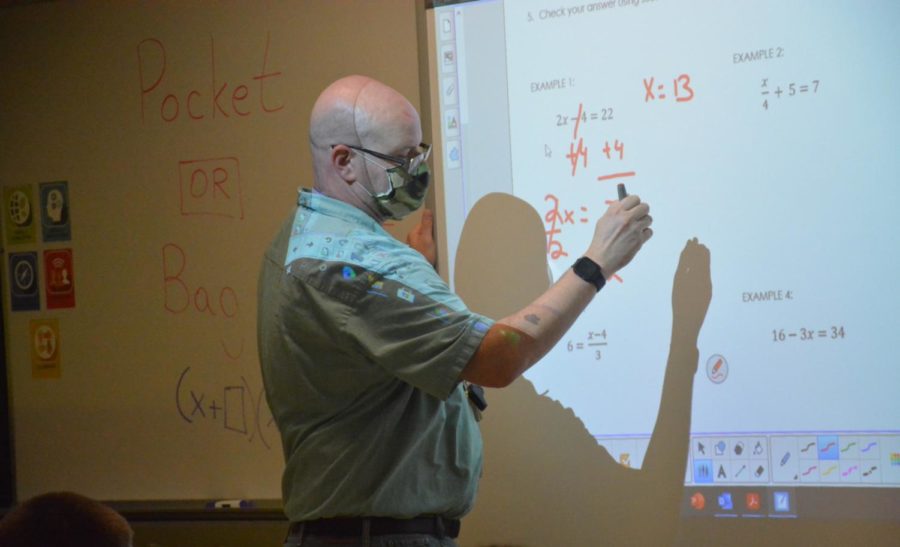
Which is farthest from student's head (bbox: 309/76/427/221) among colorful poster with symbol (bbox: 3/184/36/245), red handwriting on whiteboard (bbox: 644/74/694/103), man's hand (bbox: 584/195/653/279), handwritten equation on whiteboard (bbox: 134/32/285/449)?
colorful poster with symbol (bbox: 3/184/36/245)

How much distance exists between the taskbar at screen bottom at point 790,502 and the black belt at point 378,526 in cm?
59

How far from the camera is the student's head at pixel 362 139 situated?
68.4 inches

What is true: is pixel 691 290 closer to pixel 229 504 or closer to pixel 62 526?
pixel 62 526

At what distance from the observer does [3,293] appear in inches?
119

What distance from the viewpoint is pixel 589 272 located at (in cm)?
161

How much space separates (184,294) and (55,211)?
0.50 meters

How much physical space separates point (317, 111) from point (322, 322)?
38 cm

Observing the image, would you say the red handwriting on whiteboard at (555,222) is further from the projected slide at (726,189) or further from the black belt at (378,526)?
the black belt at (378,526)

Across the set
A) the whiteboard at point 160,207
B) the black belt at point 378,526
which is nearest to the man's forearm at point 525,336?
the black belt at point 378,526

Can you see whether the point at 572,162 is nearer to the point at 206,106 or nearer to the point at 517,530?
the point at 517,530

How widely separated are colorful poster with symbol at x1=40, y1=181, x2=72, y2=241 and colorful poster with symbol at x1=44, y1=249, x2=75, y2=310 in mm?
49

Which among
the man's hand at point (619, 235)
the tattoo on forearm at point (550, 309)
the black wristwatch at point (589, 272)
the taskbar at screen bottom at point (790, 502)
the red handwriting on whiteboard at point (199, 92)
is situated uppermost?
the red handwriting on whiteboard at point (199, 92)

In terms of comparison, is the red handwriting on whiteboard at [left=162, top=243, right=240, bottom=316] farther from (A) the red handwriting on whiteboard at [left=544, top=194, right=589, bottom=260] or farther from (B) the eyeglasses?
(B) the eyeglasses

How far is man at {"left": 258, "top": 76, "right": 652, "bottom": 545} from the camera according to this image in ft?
5.16
